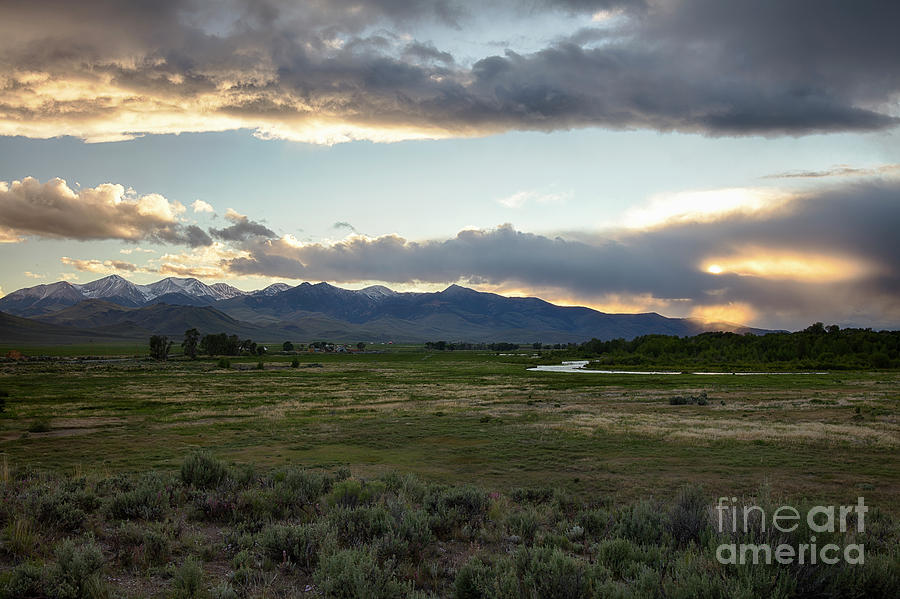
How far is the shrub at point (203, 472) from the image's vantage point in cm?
1367

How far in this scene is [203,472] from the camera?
1388 cm

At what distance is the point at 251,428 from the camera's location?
29266mm

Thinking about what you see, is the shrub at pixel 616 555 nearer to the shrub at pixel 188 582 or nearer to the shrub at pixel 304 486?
the shrub at pixel 188 582

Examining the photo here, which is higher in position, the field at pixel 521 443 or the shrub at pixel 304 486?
the shrub at pixel 304 486

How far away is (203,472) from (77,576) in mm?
6859

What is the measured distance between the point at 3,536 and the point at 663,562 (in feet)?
38.9

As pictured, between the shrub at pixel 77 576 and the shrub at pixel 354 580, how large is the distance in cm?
304

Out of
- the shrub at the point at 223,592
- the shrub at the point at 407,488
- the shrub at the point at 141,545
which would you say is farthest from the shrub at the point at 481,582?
the shrub at the point at 141,545

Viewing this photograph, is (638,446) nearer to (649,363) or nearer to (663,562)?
(663,562)

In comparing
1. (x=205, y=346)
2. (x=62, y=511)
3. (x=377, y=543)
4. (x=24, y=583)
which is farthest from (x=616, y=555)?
(x=205, y=346)

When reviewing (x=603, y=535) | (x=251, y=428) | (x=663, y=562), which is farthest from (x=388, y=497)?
(x=251, y=428)

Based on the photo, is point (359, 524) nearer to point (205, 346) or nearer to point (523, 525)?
point (523, 525)

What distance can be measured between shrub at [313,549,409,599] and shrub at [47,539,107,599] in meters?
3.04

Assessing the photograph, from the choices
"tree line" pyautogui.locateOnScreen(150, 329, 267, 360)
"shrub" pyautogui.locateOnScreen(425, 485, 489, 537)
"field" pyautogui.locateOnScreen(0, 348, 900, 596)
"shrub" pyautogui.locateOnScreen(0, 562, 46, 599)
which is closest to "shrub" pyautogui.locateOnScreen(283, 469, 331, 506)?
"field" pyautogui.locateOnScreen(0, 348, 900, 596)
